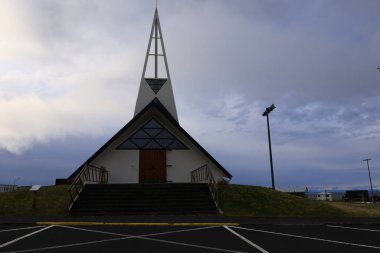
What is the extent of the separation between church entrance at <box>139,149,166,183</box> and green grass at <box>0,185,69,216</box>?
5.10 m

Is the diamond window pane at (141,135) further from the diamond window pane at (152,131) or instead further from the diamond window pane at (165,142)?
the diamond window pane at (165,142)

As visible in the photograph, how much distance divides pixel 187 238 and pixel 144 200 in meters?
7.47

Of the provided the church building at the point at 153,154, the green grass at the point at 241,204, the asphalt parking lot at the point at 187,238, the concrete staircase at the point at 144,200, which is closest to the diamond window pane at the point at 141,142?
the church building at the point at 153,154

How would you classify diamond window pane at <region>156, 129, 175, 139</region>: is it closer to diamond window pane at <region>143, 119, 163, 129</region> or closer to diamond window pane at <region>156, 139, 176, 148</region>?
diamond window pane at <region>156, 139, 176, 148</region>

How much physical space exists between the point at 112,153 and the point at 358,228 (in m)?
15.2

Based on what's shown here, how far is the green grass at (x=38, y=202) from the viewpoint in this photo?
14.8 metres

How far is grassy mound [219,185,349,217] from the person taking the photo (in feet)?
50.0

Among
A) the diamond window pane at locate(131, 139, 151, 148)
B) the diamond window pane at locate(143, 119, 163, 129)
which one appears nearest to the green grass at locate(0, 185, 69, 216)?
the diamond window pane at locate(131, 139, 151, 148)

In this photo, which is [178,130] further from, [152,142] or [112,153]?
[112,153]

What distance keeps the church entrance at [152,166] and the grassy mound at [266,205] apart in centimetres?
507

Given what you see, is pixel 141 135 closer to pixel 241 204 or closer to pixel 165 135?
pixel 165 135

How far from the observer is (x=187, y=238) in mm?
8484

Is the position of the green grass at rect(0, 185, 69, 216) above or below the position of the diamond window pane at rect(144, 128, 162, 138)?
below

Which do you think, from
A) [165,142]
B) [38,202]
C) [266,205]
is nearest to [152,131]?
[165,142]
